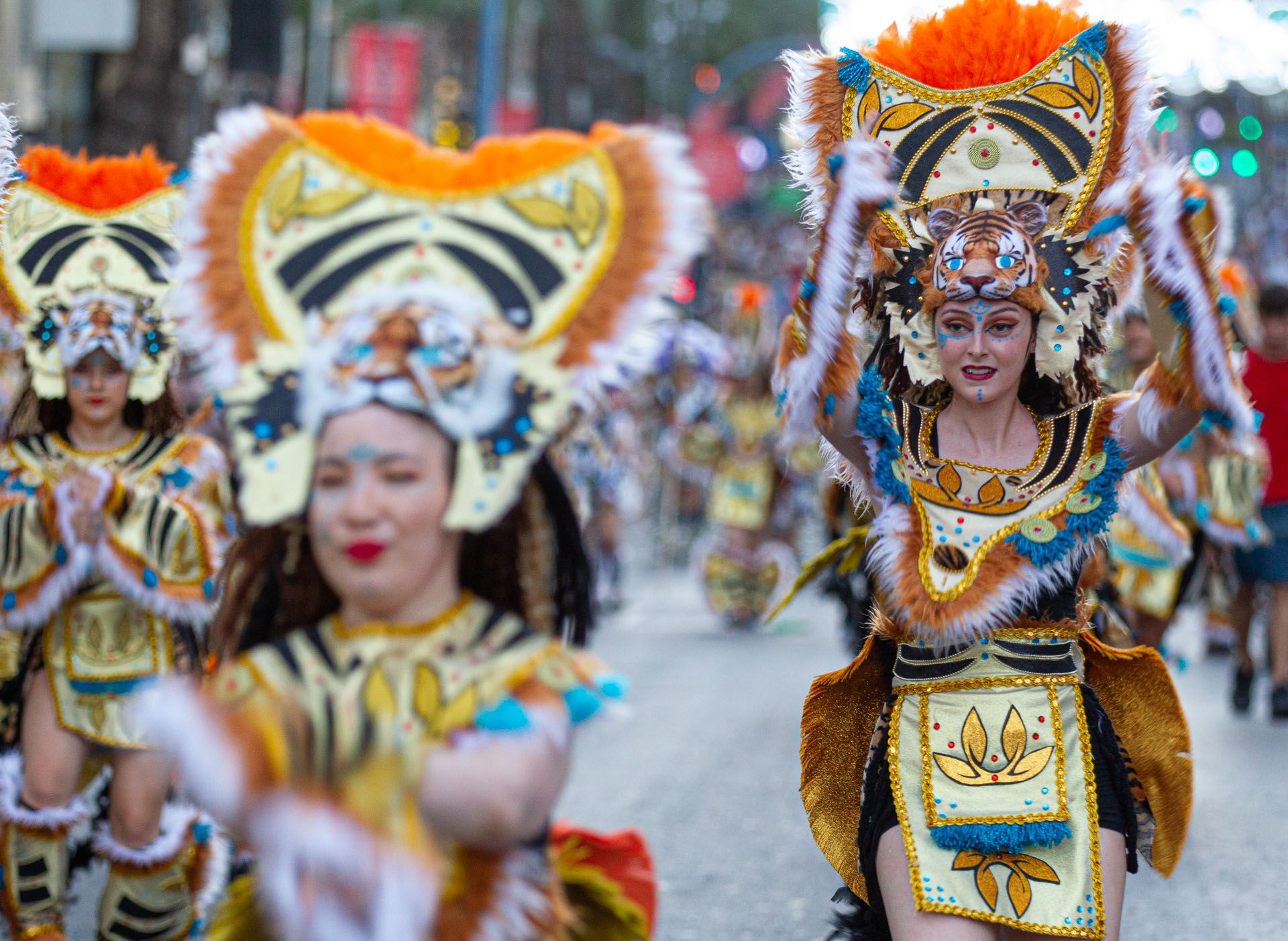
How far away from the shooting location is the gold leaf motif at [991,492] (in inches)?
149

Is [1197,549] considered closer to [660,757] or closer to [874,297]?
[660,757]

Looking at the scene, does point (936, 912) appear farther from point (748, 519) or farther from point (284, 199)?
point (748, 519)

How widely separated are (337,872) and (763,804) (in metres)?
5.15

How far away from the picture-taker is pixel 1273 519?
953 centimetres

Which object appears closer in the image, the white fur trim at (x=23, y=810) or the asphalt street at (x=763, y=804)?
the white fur trim at (x=23, y=810)

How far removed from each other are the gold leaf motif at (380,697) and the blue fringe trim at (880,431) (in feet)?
4.90

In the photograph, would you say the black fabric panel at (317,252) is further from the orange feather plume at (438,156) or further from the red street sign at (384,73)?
the red street sign at (384,73)

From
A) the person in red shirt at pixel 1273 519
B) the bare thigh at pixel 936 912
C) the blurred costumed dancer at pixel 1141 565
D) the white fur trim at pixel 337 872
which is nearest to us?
the white fur trim at pixel 337 872

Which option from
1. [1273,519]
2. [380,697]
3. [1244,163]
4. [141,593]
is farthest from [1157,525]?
[1244,163]

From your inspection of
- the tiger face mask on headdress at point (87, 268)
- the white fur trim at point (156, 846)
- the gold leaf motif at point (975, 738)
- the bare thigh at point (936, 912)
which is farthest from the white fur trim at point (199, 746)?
the tiger face mask on headdress at point (87, 268)

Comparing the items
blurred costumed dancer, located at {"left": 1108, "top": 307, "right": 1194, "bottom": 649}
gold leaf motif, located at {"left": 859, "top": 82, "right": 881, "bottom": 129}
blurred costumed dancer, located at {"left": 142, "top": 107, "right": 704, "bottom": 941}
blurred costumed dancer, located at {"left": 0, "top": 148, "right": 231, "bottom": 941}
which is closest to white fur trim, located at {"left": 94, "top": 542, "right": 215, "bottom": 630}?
blurred costumed dancer, located at {"left": 0, "top": 148, "right": 231, "bottom": 941}

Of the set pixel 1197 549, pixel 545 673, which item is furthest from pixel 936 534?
pixel 1197 549

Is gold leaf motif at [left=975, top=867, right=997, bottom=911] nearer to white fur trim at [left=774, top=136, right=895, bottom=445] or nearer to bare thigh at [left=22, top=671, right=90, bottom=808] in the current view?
white fur trim at [left=774, top=136, right=895, bottom=445]

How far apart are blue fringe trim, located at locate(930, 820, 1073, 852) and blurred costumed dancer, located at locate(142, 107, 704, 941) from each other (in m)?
0.90
